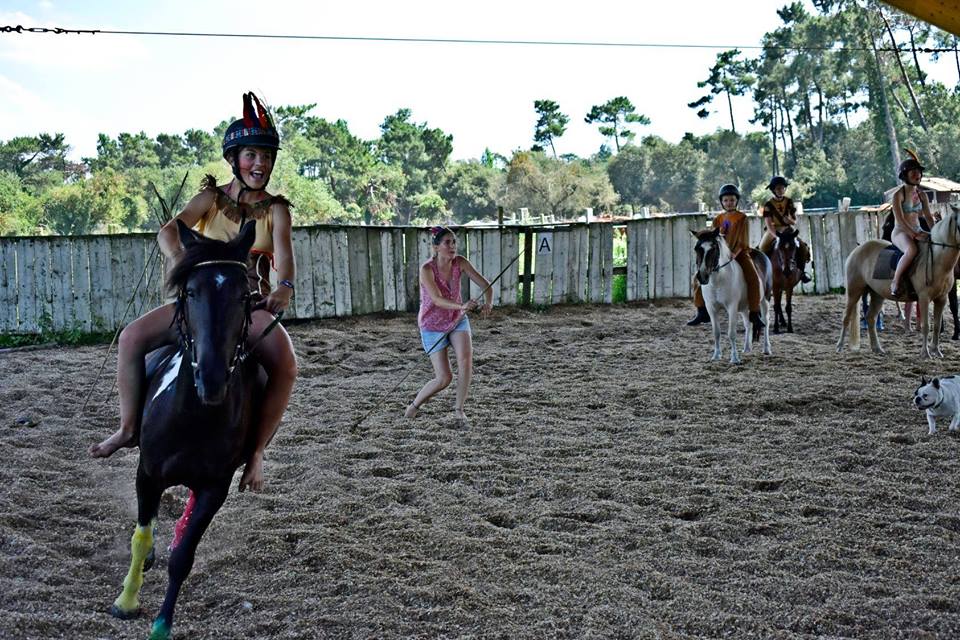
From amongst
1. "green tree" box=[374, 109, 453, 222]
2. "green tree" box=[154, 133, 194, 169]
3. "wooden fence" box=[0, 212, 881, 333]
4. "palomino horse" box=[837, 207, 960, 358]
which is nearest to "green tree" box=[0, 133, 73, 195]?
"green tree" box=[154, 133, 194, 169]

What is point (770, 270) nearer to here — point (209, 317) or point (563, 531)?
point (563, 531)

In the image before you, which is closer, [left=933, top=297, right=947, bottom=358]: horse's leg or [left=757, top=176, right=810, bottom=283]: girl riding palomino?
[left=933, top=297, right=947, bottom=358]: horse's leg

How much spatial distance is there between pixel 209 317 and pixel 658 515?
9.71 feet

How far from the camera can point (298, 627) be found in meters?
3.88

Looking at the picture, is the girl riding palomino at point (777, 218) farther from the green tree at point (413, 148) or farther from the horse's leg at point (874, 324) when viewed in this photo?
the green tree at point (413, 148)

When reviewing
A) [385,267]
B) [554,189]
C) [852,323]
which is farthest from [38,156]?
[852,323]

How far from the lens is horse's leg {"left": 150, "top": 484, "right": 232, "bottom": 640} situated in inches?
149

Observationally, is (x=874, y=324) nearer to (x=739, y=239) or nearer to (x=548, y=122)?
(x=739, y=239)

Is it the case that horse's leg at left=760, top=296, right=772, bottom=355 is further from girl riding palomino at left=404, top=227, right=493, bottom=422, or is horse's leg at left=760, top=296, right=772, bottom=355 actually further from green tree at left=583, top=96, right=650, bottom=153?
green tree at left=583, top=96, right=650, bottom=153

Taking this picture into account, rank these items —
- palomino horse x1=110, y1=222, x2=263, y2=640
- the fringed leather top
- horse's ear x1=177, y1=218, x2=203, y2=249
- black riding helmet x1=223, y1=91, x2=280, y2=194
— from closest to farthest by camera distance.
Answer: palomino horse x1=110, y1=222, x2=263, y2=640 < horse's ear x1=177, y1=218, x2=203, y2=249 < black riding helmet x1=223, y1=91, x2=280, y2=194 < the fringed leather top

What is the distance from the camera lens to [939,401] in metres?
7.20

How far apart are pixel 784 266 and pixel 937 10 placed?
8553mm

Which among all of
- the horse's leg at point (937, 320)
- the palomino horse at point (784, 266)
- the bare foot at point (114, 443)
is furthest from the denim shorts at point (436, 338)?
the palomino horse at point (784, 266)

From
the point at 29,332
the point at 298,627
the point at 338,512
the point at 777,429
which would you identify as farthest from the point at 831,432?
the point at 29,332
